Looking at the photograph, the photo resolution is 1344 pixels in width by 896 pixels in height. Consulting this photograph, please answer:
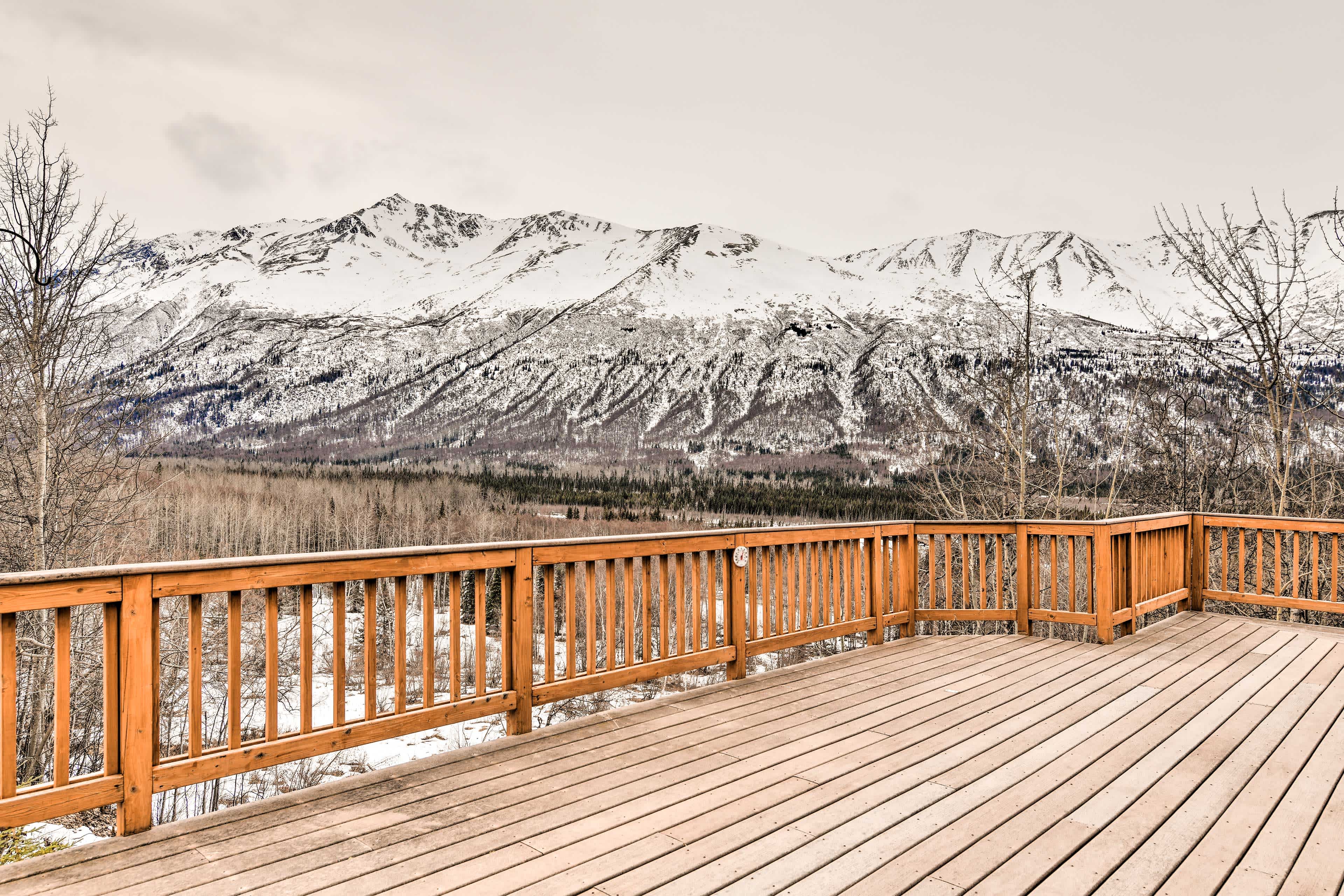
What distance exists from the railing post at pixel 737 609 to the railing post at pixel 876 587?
148cm

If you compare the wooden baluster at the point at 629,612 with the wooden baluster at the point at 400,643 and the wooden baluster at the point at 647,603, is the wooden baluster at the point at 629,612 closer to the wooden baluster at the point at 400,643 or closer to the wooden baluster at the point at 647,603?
the wooden baluster at the point at 647,603

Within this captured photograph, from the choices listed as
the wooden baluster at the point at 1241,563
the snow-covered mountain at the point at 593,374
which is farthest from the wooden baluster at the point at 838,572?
the snow-covered mountain at the point at 593,374

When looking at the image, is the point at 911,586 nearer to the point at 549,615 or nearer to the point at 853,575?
the point at 853,575

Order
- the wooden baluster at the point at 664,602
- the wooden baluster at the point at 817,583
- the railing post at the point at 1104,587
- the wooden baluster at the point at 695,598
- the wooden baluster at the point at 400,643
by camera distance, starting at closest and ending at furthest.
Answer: the wooden baluster at the point at 400,643, the wooden baluster at the point at 664,602, the wooden baluster at the point at 695,598, the wooden baluster at the point at 817,583, the railing post at the point at 1104,587

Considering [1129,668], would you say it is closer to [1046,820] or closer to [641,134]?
[1046,820]

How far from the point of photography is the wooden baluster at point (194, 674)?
2.74 meters

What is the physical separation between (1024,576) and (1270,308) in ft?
20.6

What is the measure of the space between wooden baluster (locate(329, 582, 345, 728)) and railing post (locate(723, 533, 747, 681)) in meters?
2.40

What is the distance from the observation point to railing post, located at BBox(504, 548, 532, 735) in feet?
12.8

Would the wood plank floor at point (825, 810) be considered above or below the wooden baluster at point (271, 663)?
below

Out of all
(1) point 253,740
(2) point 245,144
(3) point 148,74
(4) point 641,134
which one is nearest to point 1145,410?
(1) point 253,740

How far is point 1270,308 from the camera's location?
9.54m

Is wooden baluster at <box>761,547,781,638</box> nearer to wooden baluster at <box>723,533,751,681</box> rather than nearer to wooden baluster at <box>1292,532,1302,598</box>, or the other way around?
wooden baluster at <box>723,533,751,681</box>

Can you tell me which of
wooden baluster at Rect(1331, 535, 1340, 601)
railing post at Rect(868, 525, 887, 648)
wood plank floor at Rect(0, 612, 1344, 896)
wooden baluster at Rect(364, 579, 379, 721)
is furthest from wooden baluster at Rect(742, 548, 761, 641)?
wooden baluster at Rect(1331, 535, 1340, 601)
